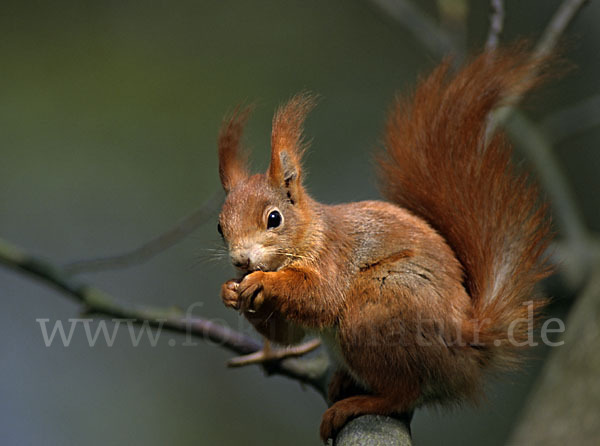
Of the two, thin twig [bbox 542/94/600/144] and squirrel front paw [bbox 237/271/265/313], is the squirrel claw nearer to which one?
squirrel front paw [bbox 237/271/265/313]

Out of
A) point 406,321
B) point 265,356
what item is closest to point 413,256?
point 406,321

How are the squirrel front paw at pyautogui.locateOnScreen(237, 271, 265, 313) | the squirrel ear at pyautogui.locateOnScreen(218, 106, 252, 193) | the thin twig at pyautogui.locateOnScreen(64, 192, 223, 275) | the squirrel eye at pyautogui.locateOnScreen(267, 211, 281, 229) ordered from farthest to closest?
1. the thin twig at pyautogui.locateOnScreen(64, 192, 223, 275)
2. the squirrel ear at pyautogui.locateOnScreen(218, 106, 252, 193)
3. the squirrel eye at pyautogui.locateOnScreen(267, 211, 281, 229)
4. the squirrel front paw at pyautogui.locateOnScreen(237, 271, 265, 313)

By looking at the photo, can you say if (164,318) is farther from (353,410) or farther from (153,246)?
(353,410)

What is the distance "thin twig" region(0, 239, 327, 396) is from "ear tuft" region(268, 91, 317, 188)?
21.4 inches

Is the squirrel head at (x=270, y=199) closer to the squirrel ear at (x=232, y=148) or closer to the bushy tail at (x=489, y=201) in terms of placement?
the squirrel ear at (x=232, y=148)

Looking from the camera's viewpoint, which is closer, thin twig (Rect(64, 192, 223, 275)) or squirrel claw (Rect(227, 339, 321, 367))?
squirrel claw (Rect(227, 339, 321, 367))

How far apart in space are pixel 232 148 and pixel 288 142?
0.54 ft

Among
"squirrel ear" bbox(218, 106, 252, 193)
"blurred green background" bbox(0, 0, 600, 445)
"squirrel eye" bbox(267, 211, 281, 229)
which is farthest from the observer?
"blurred green background" bbox(0, 0, 600, 445)

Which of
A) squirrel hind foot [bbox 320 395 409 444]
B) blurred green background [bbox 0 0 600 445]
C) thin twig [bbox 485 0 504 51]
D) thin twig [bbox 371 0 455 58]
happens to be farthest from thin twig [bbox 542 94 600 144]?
squirrel hind foot [bbox 320 395 409 444]

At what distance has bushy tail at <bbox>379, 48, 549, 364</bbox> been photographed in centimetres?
154

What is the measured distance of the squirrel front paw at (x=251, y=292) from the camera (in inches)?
56.4

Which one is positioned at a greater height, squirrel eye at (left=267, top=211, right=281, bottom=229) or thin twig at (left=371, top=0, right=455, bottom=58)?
thin twig at (left=371, top=0, right=455, bottom=58)

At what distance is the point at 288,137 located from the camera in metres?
1.65

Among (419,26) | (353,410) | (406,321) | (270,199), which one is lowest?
(353,410)
